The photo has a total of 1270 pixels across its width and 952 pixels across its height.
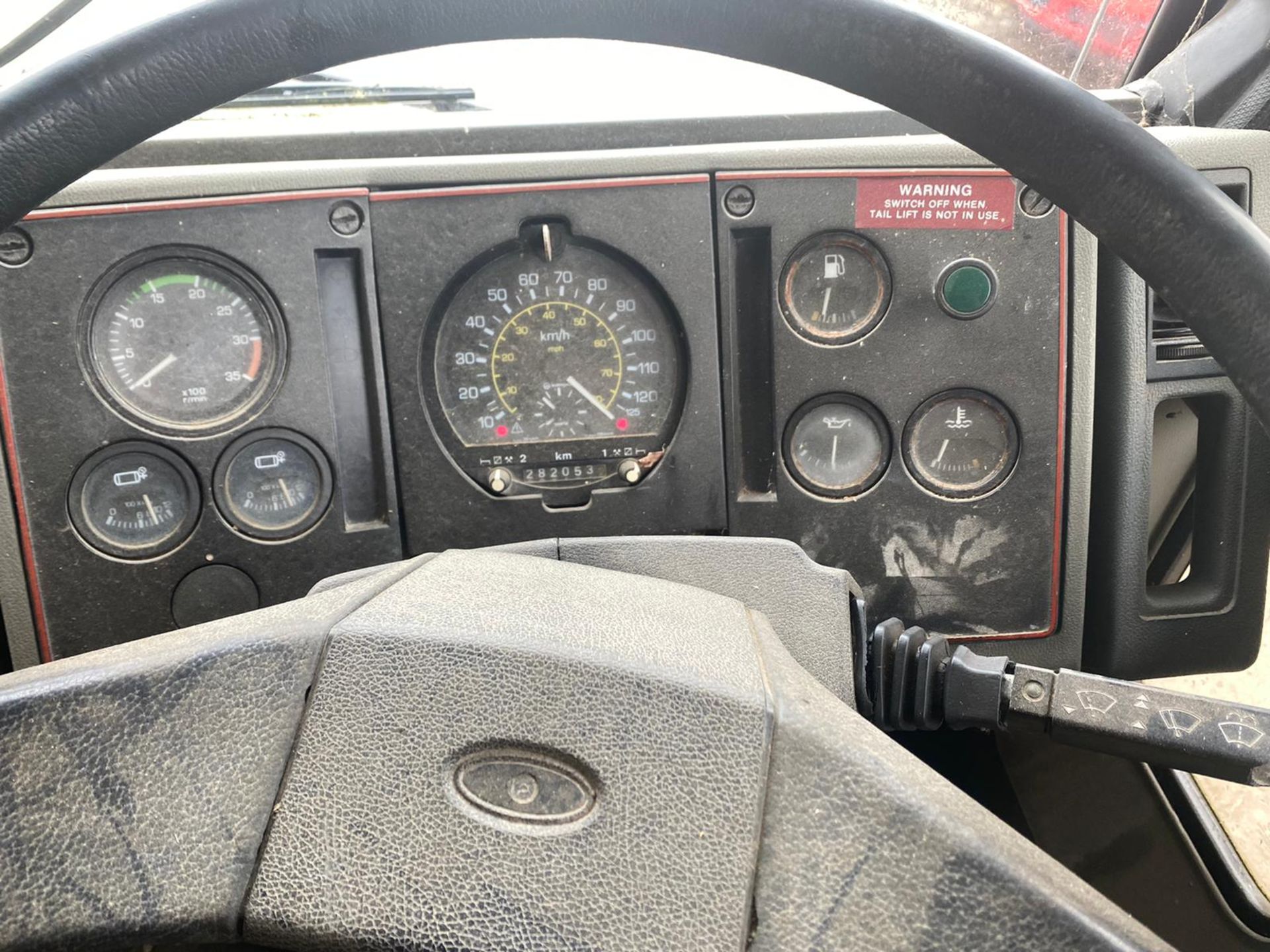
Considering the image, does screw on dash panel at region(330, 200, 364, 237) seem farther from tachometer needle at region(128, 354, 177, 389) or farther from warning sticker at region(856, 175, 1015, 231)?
warning sticker at region(856, 175, 1015, 231)

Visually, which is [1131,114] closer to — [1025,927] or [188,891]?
[1025,927]

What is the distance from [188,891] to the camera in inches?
20.9

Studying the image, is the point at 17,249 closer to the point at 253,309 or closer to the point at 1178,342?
the point at 253,309

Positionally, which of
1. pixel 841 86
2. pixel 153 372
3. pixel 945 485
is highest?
pixel 841 86

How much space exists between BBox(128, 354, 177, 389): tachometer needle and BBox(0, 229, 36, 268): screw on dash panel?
0.17 metres

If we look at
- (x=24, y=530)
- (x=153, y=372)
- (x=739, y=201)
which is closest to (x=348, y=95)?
(x=153, y=372)

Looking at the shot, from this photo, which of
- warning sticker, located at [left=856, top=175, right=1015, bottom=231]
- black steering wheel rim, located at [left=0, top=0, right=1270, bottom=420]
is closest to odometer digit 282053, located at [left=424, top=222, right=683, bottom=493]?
warning sticker, located at [left=856, top=175, right=1015, bottom=231]

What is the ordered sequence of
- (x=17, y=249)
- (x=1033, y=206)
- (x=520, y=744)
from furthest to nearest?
(x=1033, y=206), (x=17, y=249), (x=520, y=744)

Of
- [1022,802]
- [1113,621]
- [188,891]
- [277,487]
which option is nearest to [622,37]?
[188,891]

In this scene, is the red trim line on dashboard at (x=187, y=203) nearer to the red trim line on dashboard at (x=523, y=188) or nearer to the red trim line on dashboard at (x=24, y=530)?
the red trim line on dashboard at (x=523, y=188)

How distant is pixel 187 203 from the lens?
1217 millimetres

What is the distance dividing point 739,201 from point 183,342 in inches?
26.8

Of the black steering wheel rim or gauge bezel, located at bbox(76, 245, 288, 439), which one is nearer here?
the black steering wheel rim

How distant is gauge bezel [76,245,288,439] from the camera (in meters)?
1.23
